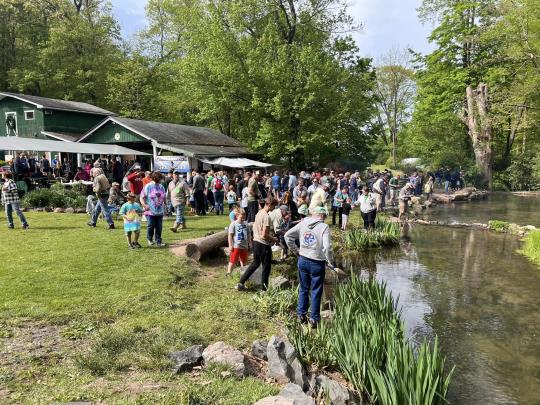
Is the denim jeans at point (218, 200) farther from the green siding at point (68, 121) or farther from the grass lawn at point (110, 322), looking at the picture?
the green siding at point (68, 121)

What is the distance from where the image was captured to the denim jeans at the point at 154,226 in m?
Result: 10.7

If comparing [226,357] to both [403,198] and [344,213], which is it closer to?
[344,213]

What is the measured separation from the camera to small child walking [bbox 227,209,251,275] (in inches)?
362

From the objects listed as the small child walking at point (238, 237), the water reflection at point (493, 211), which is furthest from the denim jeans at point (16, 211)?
the water reflection at point (493, 211)

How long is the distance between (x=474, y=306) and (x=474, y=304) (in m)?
0.12

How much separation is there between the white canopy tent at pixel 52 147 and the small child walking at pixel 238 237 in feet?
41.9

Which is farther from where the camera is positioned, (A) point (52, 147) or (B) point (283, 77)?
(B) point (283, 77)

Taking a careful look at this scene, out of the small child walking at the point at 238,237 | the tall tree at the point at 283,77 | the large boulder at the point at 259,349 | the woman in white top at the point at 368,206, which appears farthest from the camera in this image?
the tall tree at the point at 283,77

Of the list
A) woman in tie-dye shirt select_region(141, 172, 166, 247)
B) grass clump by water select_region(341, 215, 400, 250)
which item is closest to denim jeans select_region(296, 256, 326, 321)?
woman in tie-dye shirt select_region(141, 172, 166, 247)

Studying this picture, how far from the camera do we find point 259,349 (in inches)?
231

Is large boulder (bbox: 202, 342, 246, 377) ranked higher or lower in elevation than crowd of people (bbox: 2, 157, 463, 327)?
lower

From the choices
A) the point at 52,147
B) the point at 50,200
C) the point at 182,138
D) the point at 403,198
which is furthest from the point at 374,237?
the point at 182,138

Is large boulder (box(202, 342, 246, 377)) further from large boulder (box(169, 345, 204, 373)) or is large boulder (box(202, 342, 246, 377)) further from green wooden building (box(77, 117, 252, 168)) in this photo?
green wooden building (box(77, 117, 252, 168))

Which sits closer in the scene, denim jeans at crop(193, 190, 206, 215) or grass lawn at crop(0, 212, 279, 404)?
grass lawn at crop(0, 212, 279, 404)
